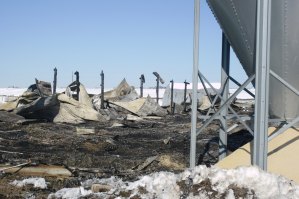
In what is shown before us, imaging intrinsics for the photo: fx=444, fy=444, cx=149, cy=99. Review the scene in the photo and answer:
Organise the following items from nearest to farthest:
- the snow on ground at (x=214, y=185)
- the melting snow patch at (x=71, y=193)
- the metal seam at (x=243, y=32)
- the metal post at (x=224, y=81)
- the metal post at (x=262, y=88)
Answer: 1. the snow on ground at (x=214, y=185)
2. the metal post at (x=262, y=88)
3. the melting snow patch at (x=71, y=193)
4. the metal seam at (x=243, y=32)
5. the metal post at (x=224, y=81)

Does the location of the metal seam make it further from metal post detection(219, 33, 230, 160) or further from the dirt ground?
the dirt ground

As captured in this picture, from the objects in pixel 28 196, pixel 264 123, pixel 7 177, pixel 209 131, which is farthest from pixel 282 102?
pixel 209 131

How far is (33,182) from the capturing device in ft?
25.9

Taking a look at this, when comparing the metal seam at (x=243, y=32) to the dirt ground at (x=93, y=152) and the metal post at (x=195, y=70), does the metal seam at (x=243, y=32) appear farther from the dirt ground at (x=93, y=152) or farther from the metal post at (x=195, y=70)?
the dirt ground at (x=93, y=152)

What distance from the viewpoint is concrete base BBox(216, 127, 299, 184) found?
6598mm

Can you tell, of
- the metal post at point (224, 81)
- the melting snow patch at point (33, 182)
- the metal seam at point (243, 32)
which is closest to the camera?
the metal seam at point (243, 32)

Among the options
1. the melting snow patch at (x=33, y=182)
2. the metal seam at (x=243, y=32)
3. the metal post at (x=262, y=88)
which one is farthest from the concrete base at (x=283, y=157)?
the melting snow patch at (x=33, y=182)

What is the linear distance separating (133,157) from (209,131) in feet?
20.4

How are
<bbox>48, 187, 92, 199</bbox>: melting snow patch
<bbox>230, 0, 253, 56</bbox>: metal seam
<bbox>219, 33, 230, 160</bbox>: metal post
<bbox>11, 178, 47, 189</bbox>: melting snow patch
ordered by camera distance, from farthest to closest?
<bbox>219, 33, 230, 160</bbox>: metal post < <bbox>11, 178, 47, 189</bbox>: melting snow patch < <bbox>230, 0, 253, 56</bbox>: metal seam < <bbox>48, 187, 92, 199</bbox>: melting snow patch

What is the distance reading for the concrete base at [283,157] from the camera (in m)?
6.60

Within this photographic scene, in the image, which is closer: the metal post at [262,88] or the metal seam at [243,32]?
the metal post at [262,88]

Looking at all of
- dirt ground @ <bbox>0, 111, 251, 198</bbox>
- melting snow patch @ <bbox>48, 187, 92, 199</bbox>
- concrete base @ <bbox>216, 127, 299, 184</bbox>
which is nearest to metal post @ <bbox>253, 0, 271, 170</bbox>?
concrete base @ <bbox>216, 127, 299, 184</bbox>

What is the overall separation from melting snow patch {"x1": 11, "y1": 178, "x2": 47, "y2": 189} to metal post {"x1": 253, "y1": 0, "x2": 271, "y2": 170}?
3.83 m

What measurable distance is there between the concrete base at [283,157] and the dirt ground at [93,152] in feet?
7.60
